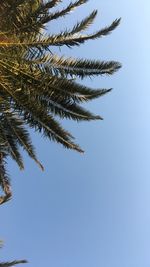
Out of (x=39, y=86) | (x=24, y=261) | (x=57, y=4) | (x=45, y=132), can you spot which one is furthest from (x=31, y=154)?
(x=57, y=4)

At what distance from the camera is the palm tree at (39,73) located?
16.1 metres

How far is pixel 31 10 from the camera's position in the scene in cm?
1628

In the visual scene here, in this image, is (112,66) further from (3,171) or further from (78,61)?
(3,171)

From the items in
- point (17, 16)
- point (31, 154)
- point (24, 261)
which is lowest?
point (24, 261)

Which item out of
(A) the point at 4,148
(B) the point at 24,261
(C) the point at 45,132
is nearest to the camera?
(B) the point at 24,261

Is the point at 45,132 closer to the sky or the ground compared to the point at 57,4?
closer to the ground

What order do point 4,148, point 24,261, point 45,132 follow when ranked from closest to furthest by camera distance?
point 24,261
point 45,132
point 4,148

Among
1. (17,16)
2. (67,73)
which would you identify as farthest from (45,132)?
(17,16)

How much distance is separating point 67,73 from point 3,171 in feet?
12.0

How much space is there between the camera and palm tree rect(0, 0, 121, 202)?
1608 cm

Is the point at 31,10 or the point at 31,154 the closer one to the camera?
the point at 31,10

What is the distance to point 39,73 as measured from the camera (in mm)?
16516

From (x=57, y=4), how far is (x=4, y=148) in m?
4.55

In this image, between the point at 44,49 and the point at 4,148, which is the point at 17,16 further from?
the point at 4,148
